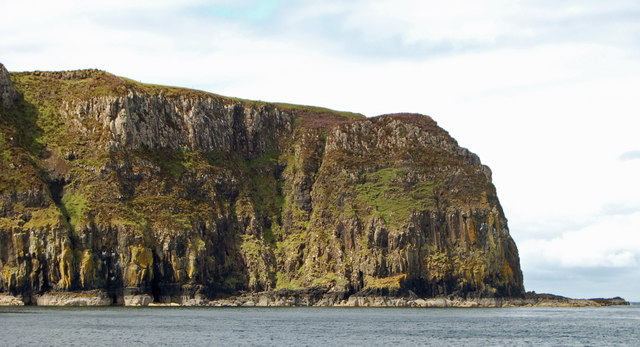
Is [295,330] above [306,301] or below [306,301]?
below

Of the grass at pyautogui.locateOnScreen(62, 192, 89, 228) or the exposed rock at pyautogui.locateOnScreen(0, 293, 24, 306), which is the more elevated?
the grass at pyautogui.locateOnScreen(62, 192, 89, 228)

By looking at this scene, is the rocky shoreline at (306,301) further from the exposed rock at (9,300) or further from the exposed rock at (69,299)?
the exposed rock at (9,300)

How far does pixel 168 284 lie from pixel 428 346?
338 ft

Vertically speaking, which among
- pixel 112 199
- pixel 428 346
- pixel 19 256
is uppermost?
pixel 112 199

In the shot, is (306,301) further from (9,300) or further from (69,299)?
(9,300)

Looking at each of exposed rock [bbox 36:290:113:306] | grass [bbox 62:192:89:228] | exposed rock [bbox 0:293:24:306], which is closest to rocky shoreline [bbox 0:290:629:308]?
exposed rock [bbox 36:290:113:306]

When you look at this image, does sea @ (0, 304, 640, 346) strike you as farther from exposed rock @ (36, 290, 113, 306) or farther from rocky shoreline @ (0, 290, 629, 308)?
rocky shoreline @ (0, 290, 629, 308)

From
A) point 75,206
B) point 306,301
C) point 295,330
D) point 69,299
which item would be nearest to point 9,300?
point 69,299

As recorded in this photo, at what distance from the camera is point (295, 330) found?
11288 cm

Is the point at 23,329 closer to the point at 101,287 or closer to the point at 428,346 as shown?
the point at 428,346

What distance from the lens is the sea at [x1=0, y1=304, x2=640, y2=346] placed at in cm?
9556

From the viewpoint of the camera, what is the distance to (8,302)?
6437 inches

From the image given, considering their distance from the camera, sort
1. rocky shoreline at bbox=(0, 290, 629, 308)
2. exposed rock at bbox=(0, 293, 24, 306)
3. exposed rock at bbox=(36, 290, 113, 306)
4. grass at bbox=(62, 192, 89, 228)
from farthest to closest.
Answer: grass at bbox=(62, 192, 89, 228), rocky shoreline at bbox=(0, 290, 629, 308), exposed rock at bbox=(36, 290, 113, 306), exposed rock at bbox=(0, 293, 24, 306)

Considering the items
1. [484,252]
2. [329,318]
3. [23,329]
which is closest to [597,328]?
[329,318]
